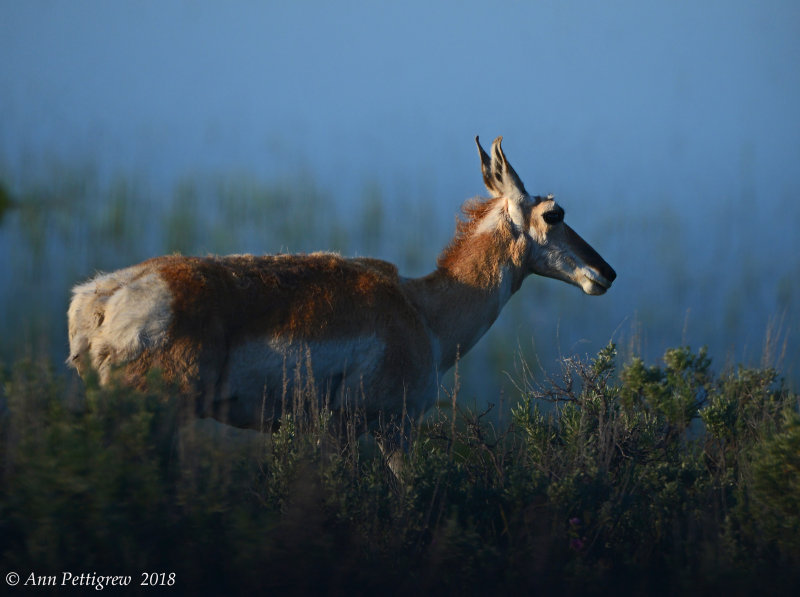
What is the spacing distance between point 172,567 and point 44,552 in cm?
73

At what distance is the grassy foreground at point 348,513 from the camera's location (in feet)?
14.5

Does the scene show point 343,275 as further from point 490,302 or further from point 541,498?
point 541,498

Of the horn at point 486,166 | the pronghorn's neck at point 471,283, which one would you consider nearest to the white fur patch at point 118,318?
the pronghorn's neck at point 471,283

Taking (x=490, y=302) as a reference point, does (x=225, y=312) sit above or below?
below

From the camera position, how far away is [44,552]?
4.25 metres

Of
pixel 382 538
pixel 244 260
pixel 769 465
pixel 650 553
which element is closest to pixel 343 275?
pixel 244 260

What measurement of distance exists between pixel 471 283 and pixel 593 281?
1.28m

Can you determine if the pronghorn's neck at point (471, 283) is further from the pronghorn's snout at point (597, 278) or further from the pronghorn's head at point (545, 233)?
the pronghorn's snout at point (597, 278)

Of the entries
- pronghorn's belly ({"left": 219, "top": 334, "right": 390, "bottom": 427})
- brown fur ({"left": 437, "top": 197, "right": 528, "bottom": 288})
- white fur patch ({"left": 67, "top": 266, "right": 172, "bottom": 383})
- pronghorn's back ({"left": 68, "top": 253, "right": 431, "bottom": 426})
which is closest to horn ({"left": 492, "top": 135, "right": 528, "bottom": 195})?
brown fur ({"left": 437, "top": 197, "right": 528, "bottom": 288})

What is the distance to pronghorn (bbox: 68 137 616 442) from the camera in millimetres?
5680

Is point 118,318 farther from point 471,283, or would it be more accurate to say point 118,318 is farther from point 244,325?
point 471,283

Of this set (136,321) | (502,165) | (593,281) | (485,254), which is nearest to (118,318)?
(136,321)

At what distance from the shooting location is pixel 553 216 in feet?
25.9

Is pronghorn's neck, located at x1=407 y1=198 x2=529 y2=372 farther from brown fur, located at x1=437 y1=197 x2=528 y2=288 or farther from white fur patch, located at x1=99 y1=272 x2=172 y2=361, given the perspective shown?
white fur patch, located at x1=99 y1=272 x2=172 y2=361
